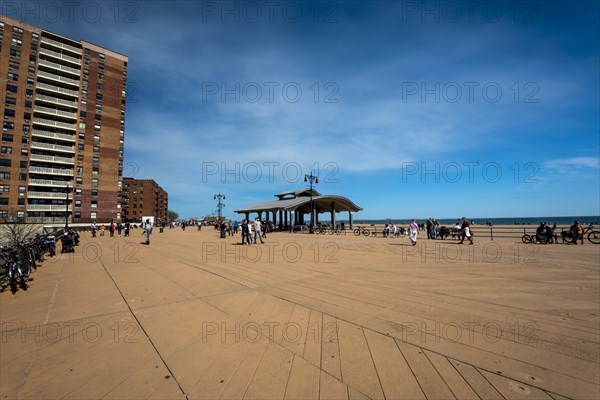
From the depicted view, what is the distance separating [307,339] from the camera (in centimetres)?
353

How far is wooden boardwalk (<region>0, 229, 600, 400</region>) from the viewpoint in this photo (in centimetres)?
257

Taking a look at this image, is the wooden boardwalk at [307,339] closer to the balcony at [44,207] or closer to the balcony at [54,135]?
the balcony at [44,207]

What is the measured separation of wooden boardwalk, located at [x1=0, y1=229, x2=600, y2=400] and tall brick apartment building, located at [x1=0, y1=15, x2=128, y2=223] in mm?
55266

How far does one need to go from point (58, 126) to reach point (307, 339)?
65.3m

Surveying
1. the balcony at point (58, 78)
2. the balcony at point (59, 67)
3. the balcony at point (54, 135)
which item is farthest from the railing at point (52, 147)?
the balcony at point (59, 67)

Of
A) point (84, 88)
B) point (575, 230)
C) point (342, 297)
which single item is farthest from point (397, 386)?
point (84, 88)

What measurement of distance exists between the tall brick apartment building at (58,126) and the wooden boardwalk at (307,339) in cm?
5527

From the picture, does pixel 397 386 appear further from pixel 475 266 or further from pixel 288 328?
pixel 475 266

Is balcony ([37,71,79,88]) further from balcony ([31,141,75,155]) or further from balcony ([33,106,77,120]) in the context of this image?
balcony ([31,141,75,155])

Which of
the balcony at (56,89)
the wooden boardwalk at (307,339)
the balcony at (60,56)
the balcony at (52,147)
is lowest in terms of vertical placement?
the wooden boardwalk at (307,339)

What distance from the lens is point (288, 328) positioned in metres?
3.90

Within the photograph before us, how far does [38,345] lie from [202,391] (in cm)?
280

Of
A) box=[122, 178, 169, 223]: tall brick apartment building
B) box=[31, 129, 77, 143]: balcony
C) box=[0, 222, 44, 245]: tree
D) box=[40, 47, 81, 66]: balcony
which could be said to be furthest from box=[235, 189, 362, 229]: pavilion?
box=[122, 178, 169, 223]: tall brick apartment building

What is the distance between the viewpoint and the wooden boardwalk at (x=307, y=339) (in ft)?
8.43
